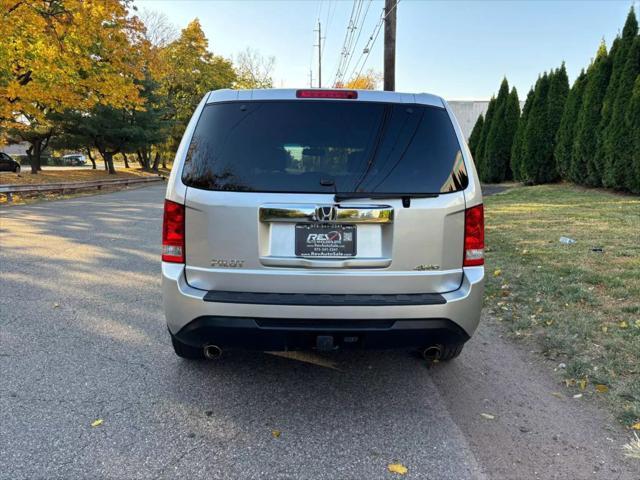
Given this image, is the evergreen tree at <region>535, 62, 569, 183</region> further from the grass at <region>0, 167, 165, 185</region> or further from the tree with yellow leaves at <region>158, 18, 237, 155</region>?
the tree with yellow leaves at <region>158, 18, 237, 155</region>

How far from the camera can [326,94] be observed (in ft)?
9.39

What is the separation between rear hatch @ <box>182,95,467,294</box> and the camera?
8.59 ft

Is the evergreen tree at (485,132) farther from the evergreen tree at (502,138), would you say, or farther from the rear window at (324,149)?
the rear window at (324,149)

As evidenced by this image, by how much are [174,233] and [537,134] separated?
682 inches

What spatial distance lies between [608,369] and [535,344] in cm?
66

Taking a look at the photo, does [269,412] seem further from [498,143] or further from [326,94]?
[498,143]

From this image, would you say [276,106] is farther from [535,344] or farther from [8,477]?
[535,344]

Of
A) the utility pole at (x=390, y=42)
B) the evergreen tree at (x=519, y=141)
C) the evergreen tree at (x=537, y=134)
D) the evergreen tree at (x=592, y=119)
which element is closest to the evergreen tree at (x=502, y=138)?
the evergreen tree at (x=519, y=141)

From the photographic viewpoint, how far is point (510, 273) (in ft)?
19.1

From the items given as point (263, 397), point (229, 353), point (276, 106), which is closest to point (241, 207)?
point (276, 106)

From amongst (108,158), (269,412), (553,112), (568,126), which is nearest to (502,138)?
(553,112)

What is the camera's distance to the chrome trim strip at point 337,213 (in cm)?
259

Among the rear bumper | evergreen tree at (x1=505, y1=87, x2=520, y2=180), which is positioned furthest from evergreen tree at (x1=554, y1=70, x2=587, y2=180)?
the rear bumper

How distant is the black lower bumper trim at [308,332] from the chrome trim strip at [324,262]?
0.31 meters
